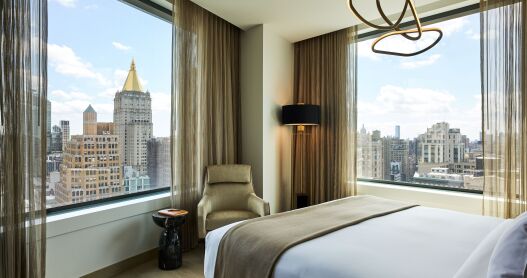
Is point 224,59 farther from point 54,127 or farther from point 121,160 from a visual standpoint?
point 54,127

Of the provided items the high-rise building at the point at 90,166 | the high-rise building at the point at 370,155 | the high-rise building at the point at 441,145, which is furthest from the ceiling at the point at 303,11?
the high-rise building at the point at 90,166

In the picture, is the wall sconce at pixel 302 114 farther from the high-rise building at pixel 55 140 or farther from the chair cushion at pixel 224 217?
the high-rise building at pixel 55 140

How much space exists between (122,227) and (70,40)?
166 centimetres

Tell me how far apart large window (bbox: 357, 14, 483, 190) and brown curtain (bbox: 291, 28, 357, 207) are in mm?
222

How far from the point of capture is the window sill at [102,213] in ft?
7.22

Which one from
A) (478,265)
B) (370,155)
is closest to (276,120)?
(370,155)

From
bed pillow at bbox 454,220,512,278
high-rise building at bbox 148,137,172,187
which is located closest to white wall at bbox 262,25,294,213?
high-rise building at bbox 148,137,172,187

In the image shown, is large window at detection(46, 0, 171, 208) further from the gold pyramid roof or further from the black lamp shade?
the black lamp shade

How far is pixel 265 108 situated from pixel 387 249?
241 centimetres

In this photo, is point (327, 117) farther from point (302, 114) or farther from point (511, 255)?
point (511, 255)

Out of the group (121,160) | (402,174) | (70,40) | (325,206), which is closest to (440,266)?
(325,206)

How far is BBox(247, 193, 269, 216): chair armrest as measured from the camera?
2982mm

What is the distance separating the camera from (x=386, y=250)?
145cm

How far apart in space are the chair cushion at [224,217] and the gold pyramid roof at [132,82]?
1475mm
